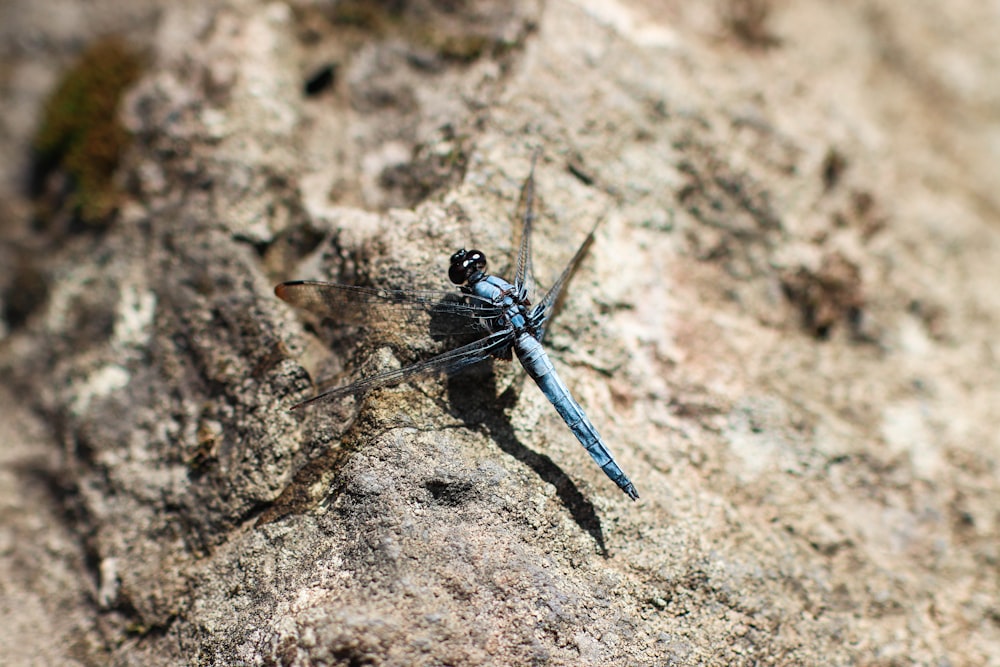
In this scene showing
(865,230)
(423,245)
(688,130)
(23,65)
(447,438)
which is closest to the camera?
(447,438)

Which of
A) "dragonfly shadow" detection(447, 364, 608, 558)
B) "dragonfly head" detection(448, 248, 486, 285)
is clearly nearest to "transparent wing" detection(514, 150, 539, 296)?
"dragonfly head" detection(448, 248, 486, 285)

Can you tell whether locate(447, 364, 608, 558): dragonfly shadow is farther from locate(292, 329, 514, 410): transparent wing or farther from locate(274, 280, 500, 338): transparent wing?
locate(274, 280, 500, 338): transparent wing

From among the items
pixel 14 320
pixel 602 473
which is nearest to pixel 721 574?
pixel 602 473

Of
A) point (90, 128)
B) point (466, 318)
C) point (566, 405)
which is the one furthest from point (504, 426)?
point (90, 128)

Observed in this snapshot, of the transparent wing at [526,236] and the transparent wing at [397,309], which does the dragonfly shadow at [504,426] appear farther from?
the transparent wing at [526,236]

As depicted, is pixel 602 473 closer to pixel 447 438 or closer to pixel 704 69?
pixel 447 438

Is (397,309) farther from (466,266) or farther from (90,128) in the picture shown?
(90,128)

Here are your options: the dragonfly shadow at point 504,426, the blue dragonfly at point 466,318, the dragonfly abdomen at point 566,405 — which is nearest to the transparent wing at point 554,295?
the blue dragonfly at point 466,318
